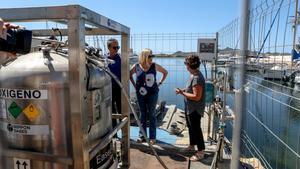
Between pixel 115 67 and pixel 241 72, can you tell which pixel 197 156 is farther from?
pixel 241 72

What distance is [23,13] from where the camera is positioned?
2285mm

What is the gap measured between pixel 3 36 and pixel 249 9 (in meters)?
1.84

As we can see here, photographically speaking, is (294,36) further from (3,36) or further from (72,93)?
(3,36)

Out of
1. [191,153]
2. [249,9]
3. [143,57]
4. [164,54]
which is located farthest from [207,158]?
[164,54]

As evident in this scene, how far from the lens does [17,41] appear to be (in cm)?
248

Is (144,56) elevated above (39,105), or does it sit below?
above

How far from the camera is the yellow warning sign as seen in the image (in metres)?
2.27

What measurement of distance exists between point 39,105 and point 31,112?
0.09 meters

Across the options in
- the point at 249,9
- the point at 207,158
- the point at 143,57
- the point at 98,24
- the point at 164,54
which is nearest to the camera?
the point at 249,9

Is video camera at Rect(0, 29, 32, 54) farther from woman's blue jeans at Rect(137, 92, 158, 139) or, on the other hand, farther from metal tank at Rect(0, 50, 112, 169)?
woman's blue jeans at Rect(137, 92, 158, 139)

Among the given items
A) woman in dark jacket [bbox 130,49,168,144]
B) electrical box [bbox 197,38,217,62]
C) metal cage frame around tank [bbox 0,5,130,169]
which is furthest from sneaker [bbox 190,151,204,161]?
electrical box [bbox 197,38,217,62]

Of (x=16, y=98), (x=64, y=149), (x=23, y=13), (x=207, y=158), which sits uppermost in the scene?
(x=23, y=13)

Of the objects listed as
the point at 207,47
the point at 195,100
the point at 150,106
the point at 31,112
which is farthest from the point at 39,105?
the point at 207,47

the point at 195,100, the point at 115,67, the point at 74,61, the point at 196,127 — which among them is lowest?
the point at 196,127
